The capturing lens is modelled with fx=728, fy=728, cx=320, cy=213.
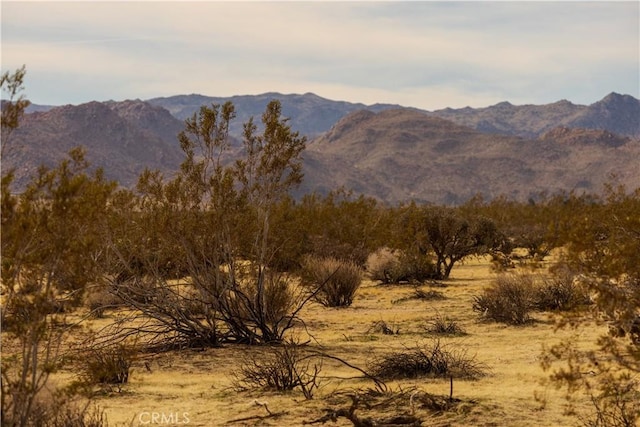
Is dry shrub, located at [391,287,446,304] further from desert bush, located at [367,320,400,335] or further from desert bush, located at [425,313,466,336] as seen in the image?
desert bush, located at [425,313,466,336]

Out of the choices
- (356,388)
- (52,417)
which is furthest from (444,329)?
(52,417)

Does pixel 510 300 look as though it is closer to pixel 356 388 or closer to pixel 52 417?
pixel 356 388

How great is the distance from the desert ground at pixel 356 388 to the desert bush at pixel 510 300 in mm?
297

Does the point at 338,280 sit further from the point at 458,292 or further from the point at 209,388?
the point at 209,388

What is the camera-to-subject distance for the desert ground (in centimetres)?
793

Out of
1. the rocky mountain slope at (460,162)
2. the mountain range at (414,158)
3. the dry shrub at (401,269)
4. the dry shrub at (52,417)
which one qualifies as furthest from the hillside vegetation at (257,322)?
the rocky mountain slope at (460,162)

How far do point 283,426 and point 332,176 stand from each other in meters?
141

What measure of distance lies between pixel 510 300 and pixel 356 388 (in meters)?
7.48

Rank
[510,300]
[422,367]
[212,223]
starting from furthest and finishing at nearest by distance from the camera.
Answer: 1. [510,300]
2. [212,223]
3. [422,367]

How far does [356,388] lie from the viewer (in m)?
9.16

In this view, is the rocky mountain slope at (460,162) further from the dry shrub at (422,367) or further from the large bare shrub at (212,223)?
the dry shrub at (422,367)

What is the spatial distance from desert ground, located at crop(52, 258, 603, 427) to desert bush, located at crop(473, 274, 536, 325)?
0.97 feet

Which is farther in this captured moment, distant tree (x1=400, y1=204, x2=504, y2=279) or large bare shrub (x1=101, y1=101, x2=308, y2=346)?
distant tree (x1=400, y1=204, x2=504, y2=279)

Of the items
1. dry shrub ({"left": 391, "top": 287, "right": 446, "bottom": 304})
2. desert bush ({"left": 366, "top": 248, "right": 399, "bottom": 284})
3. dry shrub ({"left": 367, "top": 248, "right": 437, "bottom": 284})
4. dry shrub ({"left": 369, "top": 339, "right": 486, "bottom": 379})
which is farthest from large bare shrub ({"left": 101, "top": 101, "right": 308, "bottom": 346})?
desert bush ({"left": 366, "top": 248, "right": 399, "bottom": 284})
